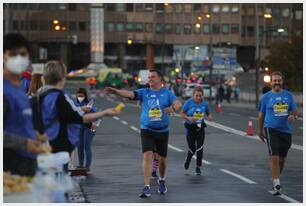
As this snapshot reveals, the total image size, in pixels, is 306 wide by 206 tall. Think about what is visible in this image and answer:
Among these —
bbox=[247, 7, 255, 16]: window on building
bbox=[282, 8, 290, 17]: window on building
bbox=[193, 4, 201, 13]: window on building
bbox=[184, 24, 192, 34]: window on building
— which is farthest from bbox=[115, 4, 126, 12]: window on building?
bbox=[282, 8, 290, 17]: window on building

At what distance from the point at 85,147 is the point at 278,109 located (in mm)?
4381

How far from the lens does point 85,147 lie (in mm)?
17750

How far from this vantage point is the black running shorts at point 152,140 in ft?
46.1

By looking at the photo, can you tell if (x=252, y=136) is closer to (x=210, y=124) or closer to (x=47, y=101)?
(x=210, y=124)

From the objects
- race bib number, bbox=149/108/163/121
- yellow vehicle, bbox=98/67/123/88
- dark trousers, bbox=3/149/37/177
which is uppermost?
dark trousers, bbox=3/149/37/177

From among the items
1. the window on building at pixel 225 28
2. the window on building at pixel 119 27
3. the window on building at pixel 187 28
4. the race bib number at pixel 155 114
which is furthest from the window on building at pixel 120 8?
the race bib number at pixel 155 114

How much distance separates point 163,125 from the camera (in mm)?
14211

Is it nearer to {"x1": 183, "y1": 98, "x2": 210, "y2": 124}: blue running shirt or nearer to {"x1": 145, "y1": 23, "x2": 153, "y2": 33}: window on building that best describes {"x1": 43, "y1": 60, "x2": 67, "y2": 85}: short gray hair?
{"x1": 183, "y1": 98, "x2": 210, "y2": 124}: blue running shirt

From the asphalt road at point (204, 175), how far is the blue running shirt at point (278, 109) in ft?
2.96

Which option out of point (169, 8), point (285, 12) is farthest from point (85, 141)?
point (169, 8)

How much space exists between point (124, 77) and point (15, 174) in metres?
127

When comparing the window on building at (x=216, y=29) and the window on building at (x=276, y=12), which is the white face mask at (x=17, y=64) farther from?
the window on building at (x=216, y=29)

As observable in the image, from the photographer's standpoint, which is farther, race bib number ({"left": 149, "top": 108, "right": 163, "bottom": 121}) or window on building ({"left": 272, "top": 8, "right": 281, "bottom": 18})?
window on building ({"left": 272, "top": 8, "right": 281, "bottom": 18})

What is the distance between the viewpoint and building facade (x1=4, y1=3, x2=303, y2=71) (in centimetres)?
14962
